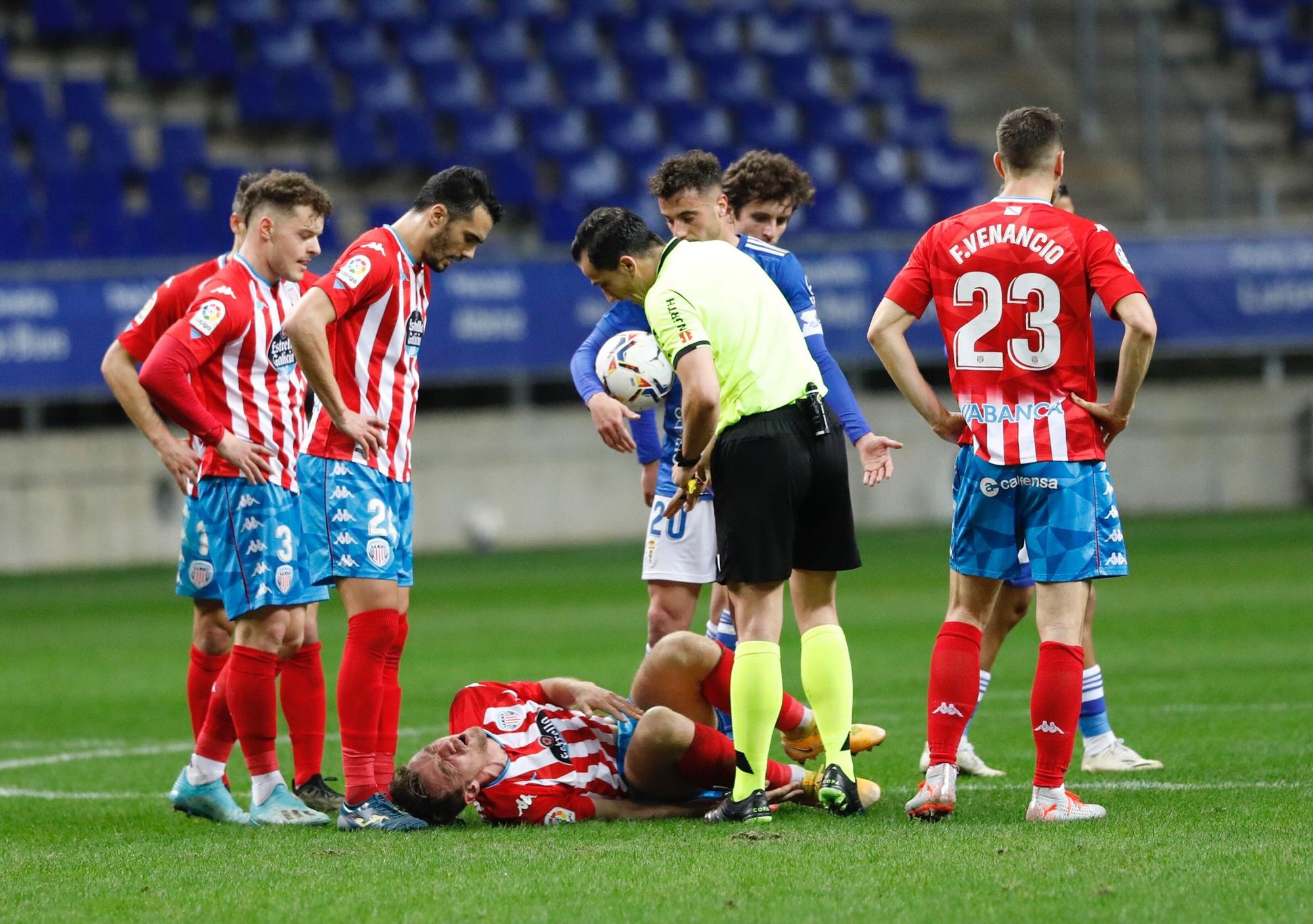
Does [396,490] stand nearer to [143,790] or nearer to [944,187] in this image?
[143,790]

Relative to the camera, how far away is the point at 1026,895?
4328 mm

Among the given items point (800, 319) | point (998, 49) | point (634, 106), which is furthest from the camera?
point (998, 49)

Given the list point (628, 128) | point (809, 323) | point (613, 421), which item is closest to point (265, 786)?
point (613, 421)

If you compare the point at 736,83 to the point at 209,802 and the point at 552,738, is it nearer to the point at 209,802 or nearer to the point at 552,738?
the point at 209,802

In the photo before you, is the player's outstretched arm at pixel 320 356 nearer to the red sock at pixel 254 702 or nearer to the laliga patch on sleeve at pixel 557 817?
the red sock at pixel 254 702

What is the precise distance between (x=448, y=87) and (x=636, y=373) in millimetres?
16887

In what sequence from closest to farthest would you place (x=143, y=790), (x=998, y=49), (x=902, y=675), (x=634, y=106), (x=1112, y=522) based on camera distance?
(x=1112, y=522), (x=143, y=790), (x=902, y=675), (x=634, y=106), (x=998, y=49)

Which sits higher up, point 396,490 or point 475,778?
point 396,490

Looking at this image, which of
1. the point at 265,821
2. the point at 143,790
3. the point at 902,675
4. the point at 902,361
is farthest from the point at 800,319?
the point at 902,675

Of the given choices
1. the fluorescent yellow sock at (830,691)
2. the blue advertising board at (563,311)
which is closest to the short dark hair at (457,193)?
the fluorescent yellow sock at (830,691)

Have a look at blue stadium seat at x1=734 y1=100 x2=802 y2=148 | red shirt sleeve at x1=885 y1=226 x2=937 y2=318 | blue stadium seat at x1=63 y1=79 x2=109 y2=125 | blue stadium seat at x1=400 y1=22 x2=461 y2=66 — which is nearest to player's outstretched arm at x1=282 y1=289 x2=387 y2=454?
red shirt sleeve at x1=885 y1=226 x2=937 y2=318

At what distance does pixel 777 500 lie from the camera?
5707 mm

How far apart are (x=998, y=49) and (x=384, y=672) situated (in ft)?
74.0

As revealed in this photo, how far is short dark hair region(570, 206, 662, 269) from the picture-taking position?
580 cm
